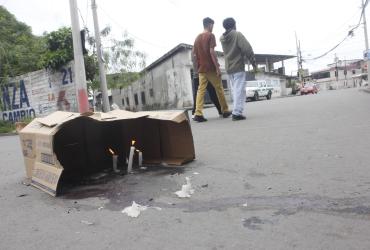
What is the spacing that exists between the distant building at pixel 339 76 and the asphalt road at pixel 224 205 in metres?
75.6

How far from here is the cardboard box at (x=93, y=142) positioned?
3.12 metres

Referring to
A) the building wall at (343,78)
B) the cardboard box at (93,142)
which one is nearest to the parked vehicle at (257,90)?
the cardboard box at (93,142)

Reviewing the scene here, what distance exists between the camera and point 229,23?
7.06 meters

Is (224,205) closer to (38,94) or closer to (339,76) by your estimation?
(38,94)

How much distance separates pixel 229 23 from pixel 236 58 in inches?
27.1

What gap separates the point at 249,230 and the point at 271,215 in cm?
23

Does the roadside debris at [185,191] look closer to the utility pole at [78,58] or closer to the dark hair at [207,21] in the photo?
the dark hair at [207,21]

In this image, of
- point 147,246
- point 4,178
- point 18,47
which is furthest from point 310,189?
point 18,47

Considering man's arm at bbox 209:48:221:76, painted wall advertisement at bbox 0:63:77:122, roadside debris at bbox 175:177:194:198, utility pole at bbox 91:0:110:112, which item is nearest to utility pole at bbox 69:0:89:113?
utility pole at bbox 91:0:110:112

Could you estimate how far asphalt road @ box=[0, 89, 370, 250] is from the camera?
6.44 ft

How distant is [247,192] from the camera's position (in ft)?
8.73

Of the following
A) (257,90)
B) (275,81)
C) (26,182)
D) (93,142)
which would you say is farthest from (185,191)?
(275,81)

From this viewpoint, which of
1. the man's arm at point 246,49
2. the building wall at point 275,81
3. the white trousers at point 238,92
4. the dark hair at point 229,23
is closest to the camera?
the white trousers at point 238,92

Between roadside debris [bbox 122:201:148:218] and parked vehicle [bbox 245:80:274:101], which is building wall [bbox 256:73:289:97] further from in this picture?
roadside debris [bbox 122:201:148:218]
